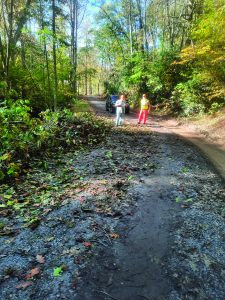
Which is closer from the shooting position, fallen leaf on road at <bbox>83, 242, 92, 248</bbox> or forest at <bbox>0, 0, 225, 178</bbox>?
fallen leaf on road at <bbox>83, 242, 92, 248</bbox>

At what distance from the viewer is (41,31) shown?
40.8 ft

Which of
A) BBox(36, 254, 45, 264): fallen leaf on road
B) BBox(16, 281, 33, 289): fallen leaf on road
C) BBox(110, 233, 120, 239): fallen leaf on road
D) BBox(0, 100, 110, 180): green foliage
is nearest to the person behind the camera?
BBox(16, 281, 33, 289): fallen leaf on road

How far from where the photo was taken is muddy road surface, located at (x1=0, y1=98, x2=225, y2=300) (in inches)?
150

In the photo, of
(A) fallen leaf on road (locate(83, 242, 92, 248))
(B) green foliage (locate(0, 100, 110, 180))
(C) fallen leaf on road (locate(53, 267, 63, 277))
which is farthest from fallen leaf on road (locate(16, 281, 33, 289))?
(B) green foliage (locate(0, 100, 110, 180))

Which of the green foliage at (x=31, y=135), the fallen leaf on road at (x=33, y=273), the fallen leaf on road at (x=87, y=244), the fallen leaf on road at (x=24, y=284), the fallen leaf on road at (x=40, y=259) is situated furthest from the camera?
the green foliage at (x=31, y=135)

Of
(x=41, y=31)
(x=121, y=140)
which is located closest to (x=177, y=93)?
(x=121, y=140)

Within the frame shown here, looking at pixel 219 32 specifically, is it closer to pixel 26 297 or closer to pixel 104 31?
pixel 26 297

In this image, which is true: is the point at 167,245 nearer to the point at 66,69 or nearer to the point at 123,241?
the point at 123,241

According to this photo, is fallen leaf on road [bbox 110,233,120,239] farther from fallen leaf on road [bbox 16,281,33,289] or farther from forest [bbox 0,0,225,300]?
fallen leaf on road [bbox 16,281,33,289]

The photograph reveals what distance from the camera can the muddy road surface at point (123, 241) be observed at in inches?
150

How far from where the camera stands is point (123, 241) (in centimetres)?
482

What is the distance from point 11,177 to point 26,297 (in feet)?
13.6

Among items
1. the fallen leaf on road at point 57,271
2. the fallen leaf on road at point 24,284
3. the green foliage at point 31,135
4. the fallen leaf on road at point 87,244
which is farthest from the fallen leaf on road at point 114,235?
the green foliage at point 31,135

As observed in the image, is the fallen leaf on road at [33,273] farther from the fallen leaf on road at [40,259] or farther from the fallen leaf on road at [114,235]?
the fallen leaf on road at [114,235]
